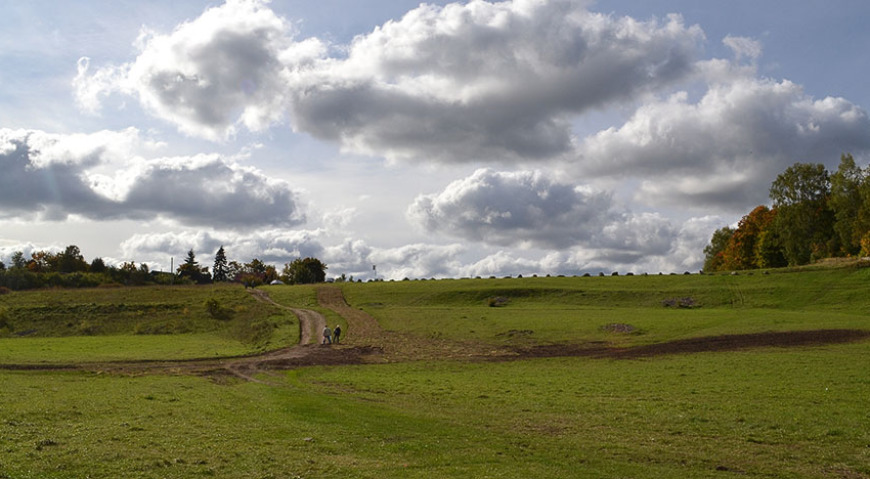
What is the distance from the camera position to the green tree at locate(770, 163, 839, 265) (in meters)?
98.1

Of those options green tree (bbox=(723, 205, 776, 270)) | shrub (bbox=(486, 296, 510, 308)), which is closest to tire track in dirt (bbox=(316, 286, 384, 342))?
shrub (bbox=(486, 296, 510, 308))

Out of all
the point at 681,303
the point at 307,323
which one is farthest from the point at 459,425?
the point at 681,303

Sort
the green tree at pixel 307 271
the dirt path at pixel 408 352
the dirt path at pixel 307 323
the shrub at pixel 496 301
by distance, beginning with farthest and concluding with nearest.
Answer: the green tree at pixel 307 271
the shrub at pixel 496 301
the dirt path at pixel 307 323
the dirt path at pixel 408 352

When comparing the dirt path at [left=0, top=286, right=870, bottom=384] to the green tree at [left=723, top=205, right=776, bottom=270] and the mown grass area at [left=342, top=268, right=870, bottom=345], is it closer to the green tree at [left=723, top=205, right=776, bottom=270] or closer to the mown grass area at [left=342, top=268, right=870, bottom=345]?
the mown grass area at [left=342, top=268, right=870, bottom=345]

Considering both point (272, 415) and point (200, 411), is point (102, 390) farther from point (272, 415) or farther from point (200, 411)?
point (272, 415)

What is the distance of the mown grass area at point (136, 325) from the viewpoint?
1999 inches

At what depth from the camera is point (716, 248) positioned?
6132 inches

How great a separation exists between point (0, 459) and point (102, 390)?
1549 cm

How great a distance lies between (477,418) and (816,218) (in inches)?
3746

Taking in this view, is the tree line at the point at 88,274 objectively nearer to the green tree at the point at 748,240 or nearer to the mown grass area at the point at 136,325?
the mown grass area at the point at 136,325

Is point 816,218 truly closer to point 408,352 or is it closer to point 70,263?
point 408,352

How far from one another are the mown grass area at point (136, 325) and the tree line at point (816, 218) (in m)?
79.0

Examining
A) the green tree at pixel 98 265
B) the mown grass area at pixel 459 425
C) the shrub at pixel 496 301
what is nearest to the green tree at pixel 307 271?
the green tree at pixel 98 265

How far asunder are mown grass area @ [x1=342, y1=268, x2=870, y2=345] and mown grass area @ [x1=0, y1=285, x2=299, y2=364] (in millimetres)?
14309
